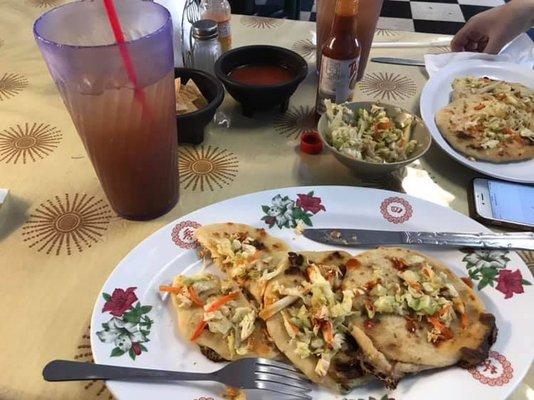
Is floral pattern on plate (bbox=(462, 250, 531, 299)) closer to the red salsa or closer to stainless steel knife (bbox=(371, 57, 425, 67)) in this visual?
the red salsa

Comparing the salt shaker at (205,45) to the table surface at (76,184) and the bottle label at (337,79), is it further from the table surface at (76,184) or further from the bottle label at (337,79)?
the bottle label at (337,79)

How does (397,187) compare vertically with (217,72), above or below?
below

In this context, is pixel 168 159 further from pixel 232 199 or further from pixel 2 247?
pixel 2 247

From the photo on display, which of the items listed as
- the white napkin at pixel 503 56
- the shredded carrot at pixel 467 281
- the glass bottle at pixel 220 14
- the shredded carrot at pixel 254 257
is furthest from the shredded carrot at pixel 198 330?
the white napkin at pixel 503 56

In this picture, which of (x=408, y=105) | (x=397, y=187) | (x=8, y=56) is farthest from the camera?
(x=8, y=56)

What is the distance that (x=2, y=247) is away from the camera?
1.02 m

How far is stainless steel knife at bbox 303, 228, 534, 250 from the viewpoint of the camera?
0.99 m

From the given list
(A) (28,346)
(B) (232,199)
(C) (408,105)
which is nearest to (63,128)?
(B) (232,199)

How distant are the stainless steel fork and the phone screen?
0.62 m

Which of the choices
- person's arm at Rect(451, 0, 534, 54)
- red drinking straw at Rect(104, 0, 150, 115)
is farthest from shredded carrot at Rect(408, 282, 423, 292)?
person's arm at Rect(451, 0, 534, 54)

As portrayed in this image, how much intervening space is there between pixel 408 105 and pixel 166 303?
3.18 ft

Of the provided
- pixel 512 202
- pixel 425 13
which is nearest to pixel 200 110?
pixel 512 202

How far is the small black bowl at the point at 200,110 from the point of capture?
120 cm

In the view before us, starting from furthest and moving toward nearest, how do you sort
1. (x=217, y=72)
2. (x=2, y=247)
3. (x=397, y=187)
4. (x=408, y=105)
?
(x=408, y=105) → (x=217, y=72) → (x=397, y=187) → (x=2, y=247)
